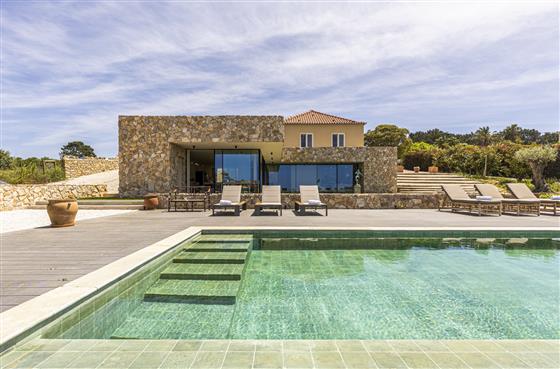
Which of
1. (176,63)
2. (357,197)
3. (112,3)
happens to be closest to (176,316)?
(112,3)

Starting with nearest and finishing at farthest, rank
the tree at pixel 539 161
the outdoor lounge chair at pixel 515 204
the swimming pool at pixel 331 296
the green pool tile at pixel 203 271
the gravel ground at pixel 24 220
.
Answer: the swimming pool at pixel 331 296
the green pool tile at pixel 203 271
the gravel ground at pixel 24 220
the outdoor lounge chair at pixel 515 204
the tree at pixel 539 161

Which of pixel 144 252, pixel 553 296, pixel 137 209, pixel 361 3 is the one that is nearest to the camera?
pixel 553 296

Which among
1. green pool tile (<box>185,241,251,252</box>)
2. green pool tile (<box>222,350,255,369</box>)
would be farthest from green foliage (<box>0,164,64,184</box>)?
green pool tile (<box>222,350,255,369</box>)

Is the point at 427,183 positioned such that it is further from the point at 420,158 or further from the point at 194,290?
the point at 194,290

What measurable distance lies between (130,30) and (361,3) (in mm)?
7423

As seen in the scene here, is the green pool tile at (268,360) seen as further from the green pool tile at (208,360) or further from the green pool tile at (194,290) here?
the green pool tile at (194,290)

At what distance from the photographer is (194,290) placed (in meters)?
3.82

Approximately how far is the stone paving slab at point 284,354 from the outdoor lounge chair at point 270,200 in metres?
8.99

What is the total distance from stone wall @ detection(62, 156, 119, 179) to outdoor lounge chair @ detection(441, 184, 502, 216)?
94.5 ft

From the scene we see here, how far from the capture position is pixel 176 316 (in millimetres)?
3227

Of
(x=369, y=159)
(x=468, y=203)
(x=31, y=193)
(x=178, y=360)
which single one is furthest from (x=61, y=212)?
(x=369, y=159)

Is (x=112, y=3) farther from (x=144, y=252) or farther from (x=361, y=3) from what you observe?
(x=144, y=252)

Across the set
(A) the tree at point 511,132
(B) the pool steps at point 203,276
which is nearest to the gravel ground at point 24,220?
(B) the pool steps at point 203,276

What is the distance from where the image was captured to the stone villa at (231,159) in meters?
14.6
